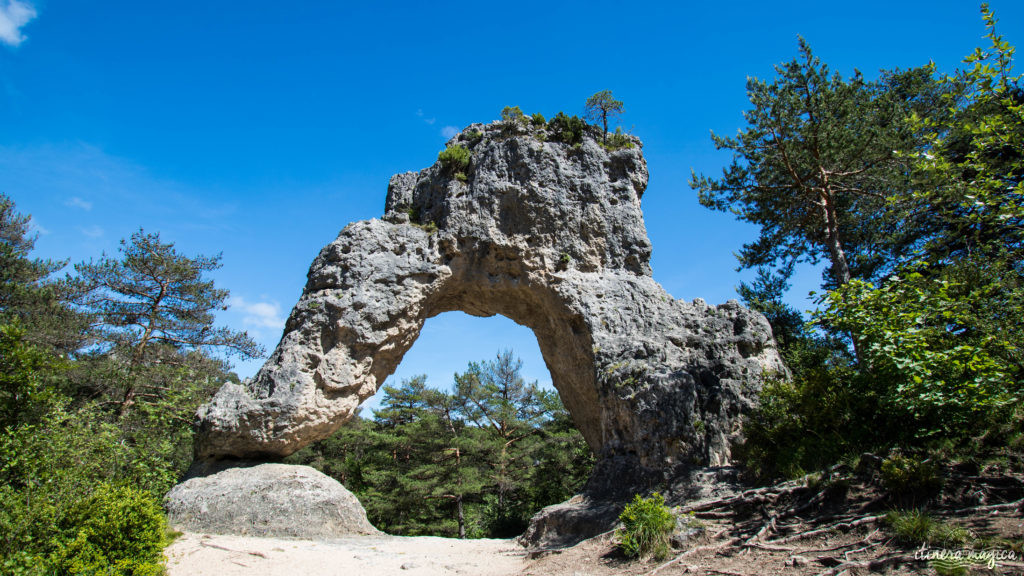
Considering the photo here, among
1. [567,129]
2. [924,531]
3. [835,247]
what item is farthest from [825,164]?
[924,531]

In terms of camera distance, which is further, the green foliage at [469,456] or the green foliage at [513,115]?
the green foliage at [469,456]

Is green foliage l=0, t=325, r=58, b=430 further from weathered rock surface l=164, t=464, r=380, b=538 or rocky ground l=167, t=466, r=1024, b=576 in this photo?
weathered rock surface l=164, t=464, r=380, b=538

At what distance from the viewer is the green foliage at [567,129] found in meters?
14.1

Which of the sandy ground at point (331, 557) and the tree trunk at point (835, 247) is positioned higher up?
the tree trunk at point (835, 247)

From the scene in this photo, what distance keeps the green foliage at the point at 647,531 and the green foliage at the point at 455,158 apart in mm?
9854

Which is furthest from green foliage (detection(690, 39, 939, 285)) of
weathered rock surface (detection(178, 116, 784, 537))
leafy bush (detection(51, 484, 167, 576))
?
leafy bush (detection(51, 484, 167, 576))

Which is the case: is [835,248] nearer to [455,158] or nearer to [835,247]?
[835,247]

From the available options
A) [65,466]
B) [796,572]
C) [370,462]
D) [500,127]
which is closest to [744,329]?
[796,572]

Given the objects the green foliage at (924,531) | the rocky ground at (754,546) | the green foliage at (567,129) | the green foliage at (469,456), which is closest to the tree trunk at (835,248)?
the rocky ground at (754,546)

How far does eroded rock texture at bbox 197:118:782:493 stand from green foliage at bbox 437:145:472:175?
0.45 ft

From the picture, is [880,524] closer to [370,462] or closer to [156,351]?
[156,351]

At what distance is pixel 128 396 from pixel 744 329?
54.6ft

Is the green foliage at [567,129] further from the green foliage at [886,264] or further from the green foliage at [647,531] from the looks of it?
the green foliage at [647,531]

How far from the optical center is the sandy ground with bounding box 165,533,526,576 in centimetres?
726
